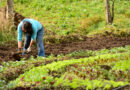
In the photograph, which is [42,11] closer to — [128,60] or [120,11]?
[120,11]

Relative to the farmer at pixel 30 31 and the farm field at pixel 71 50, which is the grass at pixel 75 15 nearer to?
the farm field at pixel 71 50

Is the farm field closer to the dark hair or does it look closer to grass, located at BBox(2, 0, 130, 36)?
grass, located at BBox(2, 0, 130, 36)

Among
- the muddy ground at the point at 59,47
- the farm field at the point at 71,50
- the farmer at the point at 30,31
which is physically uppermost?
the farmer at the point at 30,31

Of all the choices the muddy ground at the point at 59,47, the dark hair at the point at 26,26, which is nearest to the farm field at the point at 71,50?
the muddy ground at the point at 59,47

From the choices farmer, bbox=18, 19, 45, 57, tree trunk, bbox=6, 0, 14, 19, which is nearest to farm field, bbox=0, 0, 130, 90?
tree trunk, bbox=6, 0, 14, 19

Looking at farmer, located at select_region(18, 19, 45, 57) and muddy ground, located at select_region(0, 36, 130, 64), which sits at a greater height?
farmer, located at select_region(18, 19, 45, 57)

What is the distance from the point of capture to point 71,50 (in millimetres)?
11148

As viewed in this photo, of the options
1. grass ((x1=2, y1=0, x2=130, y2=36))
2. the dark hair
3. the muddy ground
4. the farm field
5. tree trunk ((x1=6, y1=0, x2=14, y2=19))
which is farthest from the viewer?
grass ((x1=2, y1=0, x2=130, y2=36))

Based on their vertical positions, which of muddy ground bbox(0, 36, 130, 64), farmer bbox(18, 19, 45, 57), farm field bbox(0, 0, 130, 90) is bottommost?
muddy ground bbox(0, 36, 130, 64)

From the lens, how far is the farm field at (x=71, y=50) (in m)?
5.61

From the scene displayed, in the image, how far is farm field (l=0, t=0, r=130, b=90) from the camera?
5609 millimetres

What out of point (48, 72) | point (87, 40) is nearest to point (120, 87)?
point (48, 72)

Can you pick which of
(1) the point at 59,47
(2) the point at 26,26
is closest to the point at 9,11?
(1) the point at 59,47

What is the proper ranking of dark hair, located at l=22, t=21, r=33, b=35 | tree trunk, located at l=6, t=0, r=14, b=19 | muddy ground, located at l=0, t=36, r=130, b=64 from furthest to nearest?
tree trunk, located at l=6, t=0, r=14, b=19 → muddy ground, located at l=0, t=36, r=130, b=64 → dark hair, located at l=22, t=21, r=33, b=35
